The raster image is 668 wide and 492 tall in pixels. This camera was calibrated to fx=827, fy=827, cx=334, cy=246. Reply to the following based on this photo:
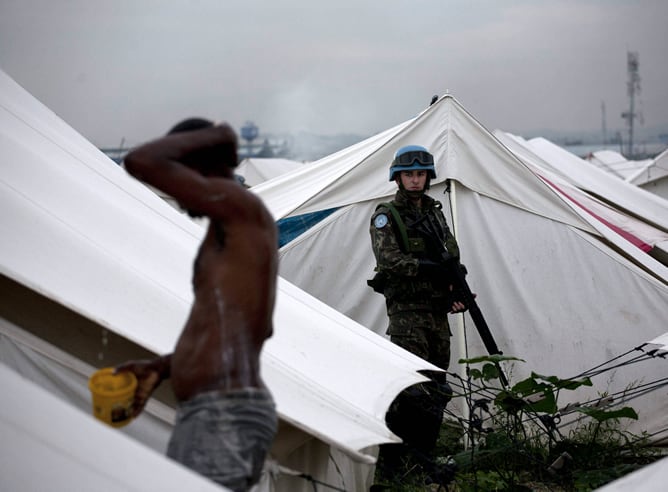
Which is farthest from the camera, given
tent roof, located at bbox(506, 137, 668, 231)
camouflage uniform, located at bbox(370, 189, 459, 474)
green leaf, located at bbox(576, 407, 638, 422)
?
tent roof, located at bbox(506, 137, 668, 231)

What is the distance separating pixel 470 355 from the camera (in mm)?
5234

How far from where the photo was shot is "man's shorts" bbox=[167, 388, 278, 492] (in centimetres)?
202

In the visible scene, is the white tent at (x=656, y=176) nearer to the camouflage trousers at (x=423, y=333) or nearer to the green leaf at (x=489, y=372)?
the camouflage trousers at (x=423, y=333)

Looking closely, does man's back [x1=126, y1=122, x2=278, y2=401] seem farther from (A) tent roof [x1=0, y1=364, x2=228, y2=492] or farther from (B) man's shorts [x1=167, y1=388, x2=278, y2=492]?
(A) tent roof [x1=0, y1=364, x2=228, y2=492]

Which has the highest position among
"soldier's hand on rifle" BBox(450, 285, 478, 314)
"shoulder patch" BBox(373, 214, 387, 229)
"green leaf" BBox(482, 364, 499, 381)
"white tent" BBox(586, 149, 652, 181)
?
"white tent" BBox(586, 149, 652, 181)

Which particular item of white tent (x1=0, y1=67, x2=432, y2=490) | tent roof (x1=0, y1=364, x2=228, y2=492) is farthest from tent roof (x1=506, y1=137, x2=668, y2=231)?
tent roof (x1=0, y1=364, x2=228, y2=492)

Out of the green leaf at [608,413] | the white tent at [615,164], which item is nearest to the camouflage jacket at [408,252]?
the green leaf at [608,413]

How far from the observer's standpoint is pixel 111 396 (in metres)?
2.06

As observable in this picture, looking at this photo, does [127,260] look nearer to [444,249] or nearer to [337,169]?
[444,249]

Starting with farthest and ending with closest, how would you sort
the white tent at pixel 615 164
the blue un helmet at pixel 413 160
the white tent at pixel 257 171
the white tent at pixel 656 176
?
the white tent at pixel 615 164 → the white tent at pixel 257 171 → the white tent at pixel 656 176 → the blue un helmet at pixel 413 160

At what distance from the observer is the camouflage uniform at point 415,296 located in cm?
448

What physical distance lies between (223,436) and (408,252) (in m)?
2.73

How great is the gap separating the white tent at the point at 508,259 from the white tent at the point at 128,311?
1448 mm

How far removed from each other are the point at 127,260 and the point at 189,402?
1.22 m
